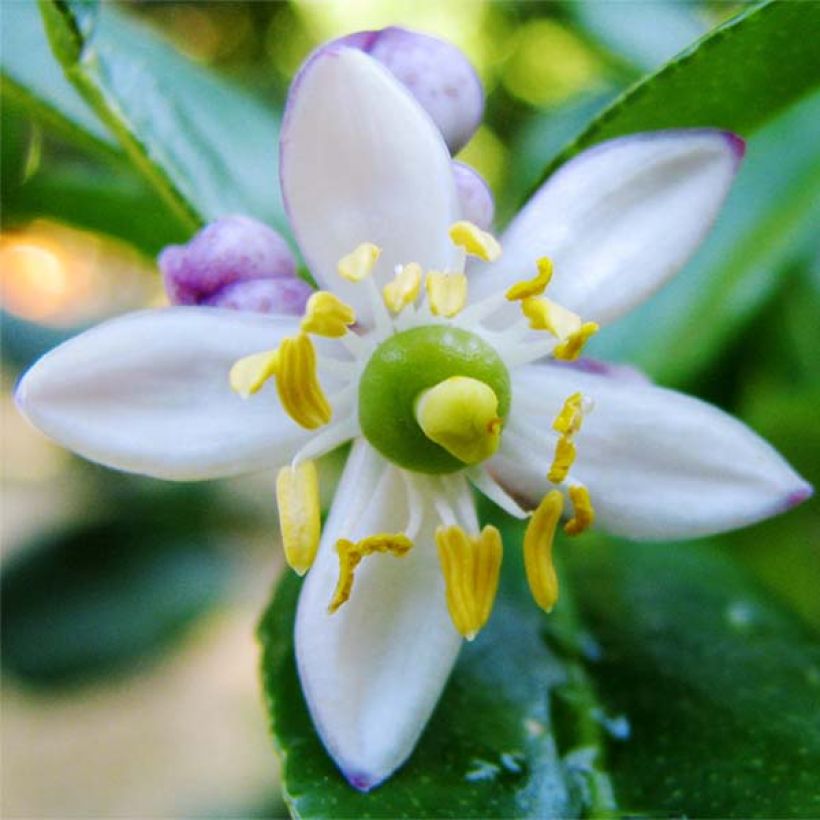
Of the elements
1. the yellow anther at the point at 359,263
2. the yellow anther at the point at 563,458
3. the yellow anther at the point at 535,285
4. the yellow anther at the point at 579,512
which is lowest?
the yellow anther at the point at 579,512

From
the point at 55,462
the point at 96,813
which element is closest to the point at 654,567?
the point at 55,462

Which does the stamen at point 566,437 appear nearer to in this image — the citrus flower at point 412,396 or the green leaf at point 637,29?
the citrus flower at point 412,396

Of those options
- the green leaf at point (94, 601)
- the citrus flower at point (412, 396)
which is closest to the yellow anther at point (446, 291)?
the citrus flower at point (412, 396)

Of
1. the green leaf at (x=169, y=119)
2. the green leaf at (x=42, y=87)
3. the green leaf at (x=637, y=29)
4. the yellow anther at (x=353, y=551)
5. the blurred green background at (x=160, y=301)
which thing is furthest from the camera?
the green leaf at (x=637, y=29)

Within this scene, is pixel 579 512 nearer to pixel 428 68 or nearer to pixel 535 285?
pixel 535 285

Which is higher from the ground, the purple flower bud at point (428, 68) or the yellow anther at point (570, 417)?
the purple flower bud at point (428, 68)

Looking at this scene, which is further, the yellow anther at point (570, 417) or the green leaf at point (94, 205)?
the green leaf at point (94, 205)

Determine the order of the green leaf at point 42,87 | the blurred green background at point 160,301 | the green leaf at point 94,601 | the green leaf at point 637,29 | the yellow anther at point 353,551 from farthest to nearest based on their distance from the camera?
the green leaf at point 94,601
the green leaf at point 637,29
the blurred green background at point 160,301
the green leaf at point 42,87
the yellow anther at point 353,551
